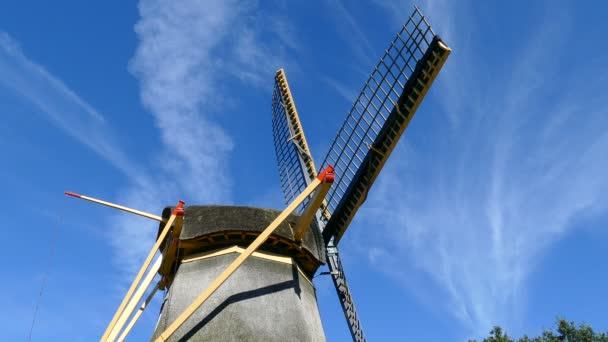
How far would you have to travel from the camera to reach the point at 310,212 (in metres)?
7.05

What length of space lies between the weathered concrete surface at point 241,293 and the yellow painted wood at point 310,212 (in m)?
0.13

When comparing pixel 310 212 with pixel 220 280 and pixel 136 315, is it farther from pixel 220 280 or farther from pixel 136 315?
pixel 136 315

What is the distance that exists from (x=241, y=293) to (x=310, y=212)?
4.68 ft

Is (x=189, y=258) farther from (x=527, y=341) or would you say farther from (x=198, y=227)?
(x=527, y=341)

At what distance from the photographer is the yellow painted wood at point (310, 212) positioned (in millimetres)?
6977

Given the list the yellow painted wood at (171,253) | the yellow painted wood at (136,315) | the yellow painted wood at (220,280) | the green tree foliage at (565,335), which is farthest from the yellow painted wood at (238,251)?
the green tree foliage at (565,335)

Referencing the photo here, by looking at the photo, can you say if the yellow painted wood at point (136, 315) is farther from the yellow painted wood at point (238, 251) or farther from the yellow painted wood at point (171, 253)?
the yellow painted wood at point (238, 251)

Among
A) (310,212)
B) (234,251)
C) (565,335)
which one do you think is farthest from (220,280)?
(565,335)

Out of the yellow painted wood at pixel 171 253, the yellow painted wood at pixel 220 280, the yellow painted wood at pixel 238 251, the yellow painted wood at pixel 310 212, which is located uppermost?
the yellow painted wood at pixel 171 253

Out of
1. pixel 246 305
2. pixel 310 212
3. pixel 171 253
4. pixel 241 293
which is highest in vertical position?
pixel 171 253

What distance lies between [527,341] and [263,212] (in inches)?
500

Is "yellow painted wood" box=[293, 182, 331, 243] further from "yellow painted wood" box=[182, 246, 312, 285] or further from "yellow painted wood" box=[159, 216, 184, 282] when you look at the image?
"yellow painted wood" box=[159, 216, 184, 282]

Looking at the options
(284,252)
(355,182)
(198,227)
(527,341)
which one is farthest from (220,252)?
(527,341)

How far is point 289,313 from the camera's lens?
668 centimetres
